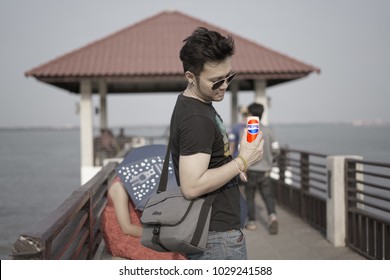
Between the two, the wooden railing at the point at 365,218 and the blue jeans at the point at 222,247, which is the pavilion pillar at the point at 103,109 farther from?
the blue jeans at the point at 222,247

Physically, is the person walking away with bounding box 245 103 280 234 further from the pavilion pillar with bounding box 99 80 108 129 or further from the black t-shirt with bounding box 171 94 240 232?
the pavilion pillar with bounding box 99 80 108 129

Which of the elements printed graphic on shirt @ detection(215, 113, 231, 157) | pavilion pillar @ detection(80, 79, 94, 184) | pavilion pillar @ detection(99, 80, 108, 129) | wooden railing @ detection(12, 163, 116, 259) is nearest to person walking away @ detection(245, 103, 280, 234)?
wooden railing @ detection(12, 163, 116, 259)

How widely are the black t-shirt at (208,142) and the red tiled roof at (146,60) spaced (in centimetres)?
1064

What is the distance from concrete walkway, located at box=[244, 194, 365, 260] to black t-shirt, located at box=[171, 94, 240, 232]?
4124mm

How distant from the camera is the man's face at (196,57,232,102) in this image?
6.95 ft

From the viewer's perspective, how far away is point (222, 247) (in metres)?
2.18

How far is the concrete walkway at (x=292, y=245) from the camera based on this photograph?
20.3 feet

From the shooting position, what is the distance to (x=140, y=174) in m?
3.93

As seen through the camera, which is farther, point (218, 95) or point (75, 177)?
point (75, 177)

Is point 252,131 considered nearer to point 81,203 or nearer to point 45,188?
point 81,203

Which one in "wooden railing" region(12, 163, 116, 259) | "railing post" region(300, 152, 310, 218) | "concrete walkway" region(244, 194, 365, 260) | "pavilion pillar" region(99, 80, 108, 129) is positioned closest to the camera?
"wooden railing" region(12, 163, 116, 259)
